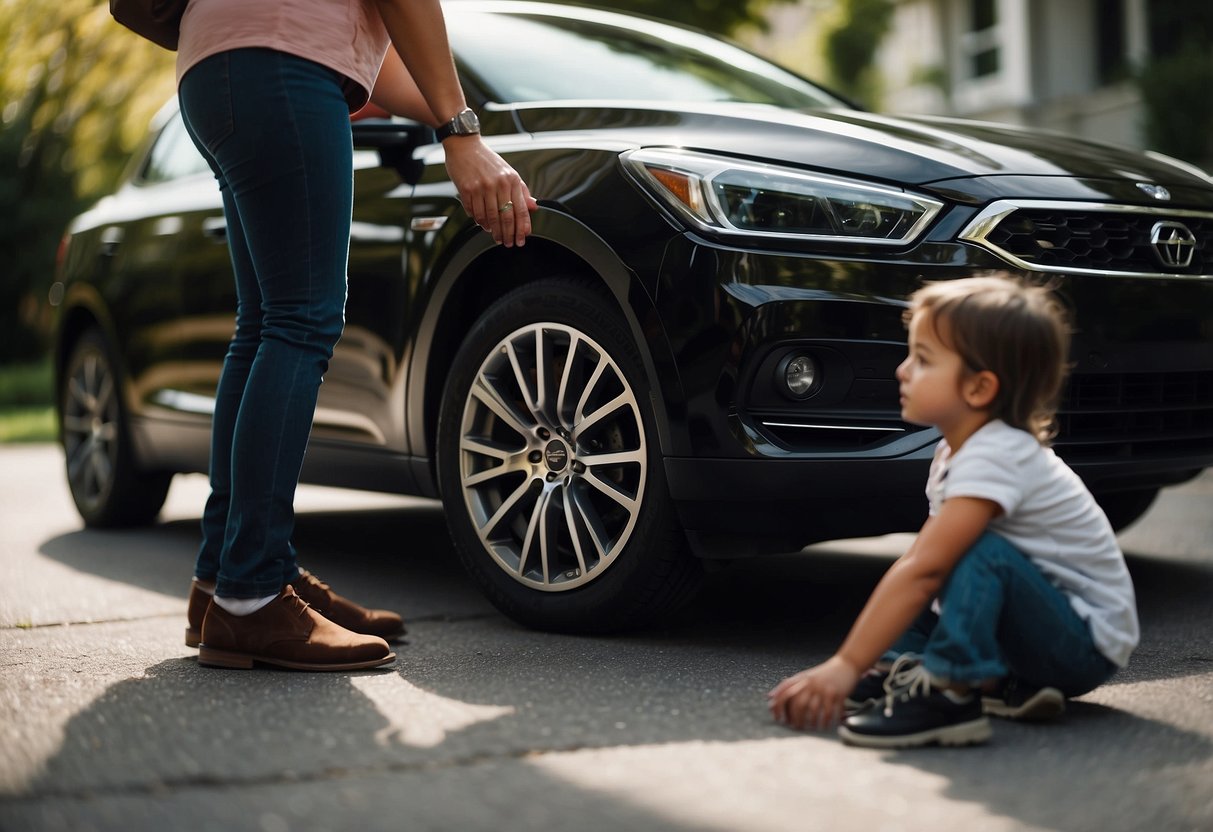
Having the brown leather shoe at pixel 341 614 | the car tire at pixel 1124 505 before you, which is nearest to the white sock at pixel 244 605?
the brown leather shoe at pixel 341 614

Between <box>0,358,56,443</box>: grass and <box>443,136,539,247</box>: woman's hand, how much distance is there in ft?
38.6

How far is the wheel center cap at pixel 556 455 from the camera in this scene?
3.62 m

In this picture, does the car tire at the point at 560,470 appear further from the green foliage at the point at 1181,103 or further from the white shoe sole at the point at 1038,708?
the green foliage at the point at 1181,103

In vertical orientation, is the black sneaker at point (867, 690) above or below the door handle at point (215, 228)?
below

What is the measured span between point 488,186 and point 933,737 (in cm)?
147

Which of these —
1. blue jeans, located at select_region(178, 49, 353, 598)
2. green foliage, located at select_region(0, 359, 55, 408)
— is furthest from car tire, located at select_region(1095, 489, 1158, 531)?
green foliage, located at select_region(0, 359, 55, 408)

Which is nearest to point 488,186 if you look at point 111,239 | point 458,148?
point 458,148

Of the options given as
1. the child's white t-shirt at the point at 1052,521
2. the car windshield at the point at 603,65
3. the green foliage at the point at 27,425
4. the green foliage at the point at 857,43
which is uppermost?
the green foliage at the point at 857,43

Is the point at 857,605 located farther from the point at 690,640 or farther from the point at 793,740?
the point at 793,740

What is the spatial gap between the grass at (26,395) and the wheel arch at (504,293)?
11.1m

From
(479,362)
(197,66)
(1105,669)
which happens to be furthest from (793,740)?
(197,66)

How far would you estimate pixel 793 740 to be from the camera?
8.77ft

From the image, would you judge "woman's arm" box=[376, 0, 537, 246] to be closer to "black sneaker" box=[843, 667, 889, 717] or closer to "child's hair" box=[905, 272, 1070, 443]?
"child's hair" box=[905, 272, 1070, 443]

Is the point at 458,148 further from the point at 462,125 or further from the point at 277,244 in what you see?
the point at 277,244
